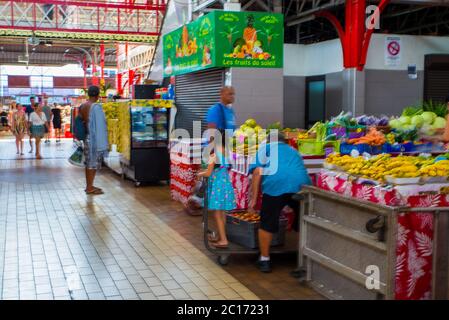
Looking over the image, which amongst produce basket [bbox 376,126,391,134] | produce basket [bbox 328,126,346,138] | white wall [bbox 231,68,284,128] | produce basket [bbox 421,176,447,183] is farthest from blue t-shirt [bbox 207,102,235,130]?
white wall [bbox 231,68,284,128]

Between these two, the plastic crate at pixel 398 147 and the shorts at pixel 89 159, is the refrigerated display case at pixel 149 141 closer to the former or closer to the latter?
the shorts at pixel 89 159

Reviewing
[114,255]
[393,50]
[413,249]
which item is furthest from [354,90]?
[413,249]

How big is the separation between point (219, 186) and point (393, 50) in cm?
608

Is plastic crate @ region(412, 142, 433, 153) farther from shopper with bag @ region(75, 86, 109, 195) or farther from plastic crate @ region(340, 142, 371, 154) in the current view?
shopper with bag @ region(75, 86, 109, 195)

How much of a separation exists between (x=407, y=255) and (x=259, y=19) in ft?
17.3

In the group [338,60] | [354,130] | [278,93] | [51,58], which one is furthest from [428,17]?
[51,58]

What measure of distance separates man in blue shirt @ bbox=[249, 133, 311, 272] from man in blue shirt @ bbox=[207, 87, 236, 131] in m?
0.65

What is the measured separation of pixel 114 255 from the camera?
5508mm

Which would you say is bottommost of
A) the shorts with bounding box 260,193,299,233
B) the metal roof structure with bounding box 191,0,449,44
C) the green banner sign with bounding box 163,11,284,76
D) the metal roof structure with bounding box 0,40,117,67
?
the shorts with bounding box 260,193,299,233

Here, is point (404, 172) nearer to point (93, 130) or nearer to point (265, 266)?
point (265, 266)

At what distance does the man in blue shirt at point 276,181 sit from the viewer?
15.9 feet

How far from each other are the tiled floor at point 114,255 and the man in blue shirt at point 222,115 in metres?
1.32

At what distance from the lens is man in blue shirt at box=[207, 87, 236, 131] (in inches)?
213

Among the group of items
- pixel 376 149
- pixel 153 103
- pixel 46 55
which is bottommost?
pixel 376 149
